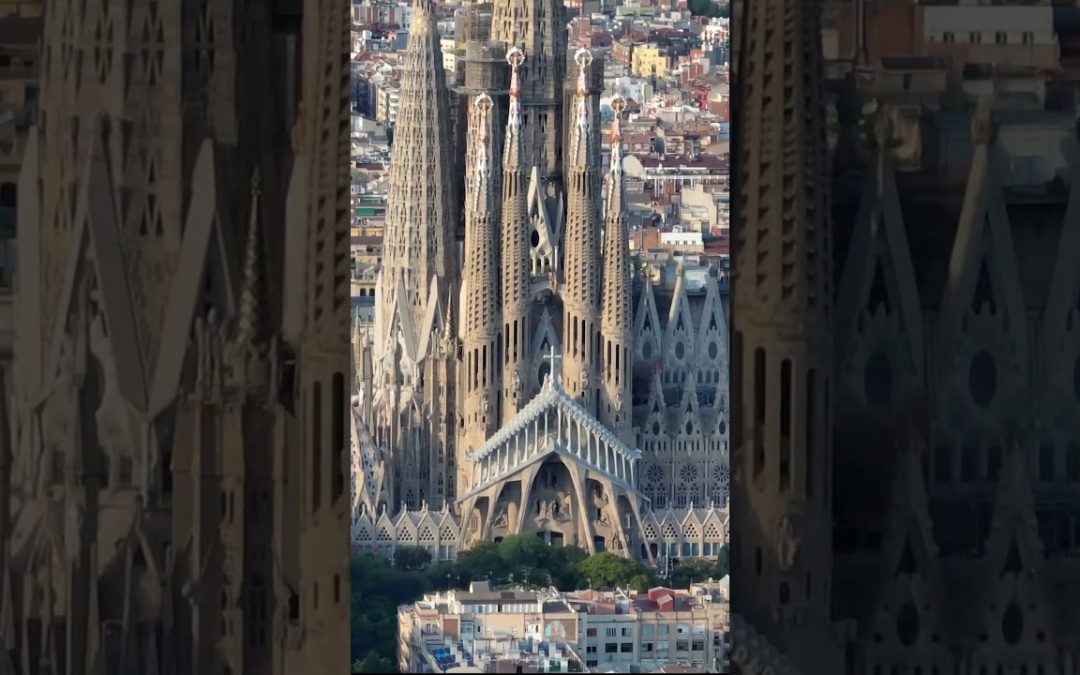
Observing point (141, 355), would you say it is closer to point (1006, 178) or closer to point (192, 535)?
point (192, 535)

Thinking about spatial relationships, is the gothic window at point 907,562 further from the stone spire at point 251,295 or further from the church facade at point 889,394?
the stone spire at point 251,295

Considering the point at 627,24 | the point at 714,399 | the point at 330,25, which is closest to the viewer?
the point at 330,25

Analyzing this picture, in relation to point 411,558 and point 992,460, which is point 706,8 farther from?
point 992,460

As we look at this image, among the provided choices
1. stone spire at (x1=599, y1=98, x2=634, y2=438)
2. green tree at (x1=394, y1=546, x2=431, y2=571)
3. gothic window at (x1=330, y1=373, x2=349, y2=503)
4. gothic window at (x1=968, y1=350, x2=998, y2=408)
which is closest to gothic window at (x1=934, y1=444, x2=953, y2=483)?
gothic window at (x1=968, y1=350, x2=998, y2=408)

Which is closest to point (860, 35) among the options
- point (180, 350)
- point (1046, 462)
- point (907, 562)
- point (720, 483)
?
point (1046, 462)

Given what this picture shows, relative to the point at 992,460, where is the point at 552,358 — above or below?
below

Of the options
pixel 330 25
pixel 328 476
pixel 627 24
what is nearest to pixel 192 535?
pixel 328 476

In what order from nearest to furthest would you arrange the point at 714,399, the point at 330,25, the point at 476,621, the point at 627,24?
the point at 330,25 → the point at 476,621 → the point at 627,24 → the point at 714,399
